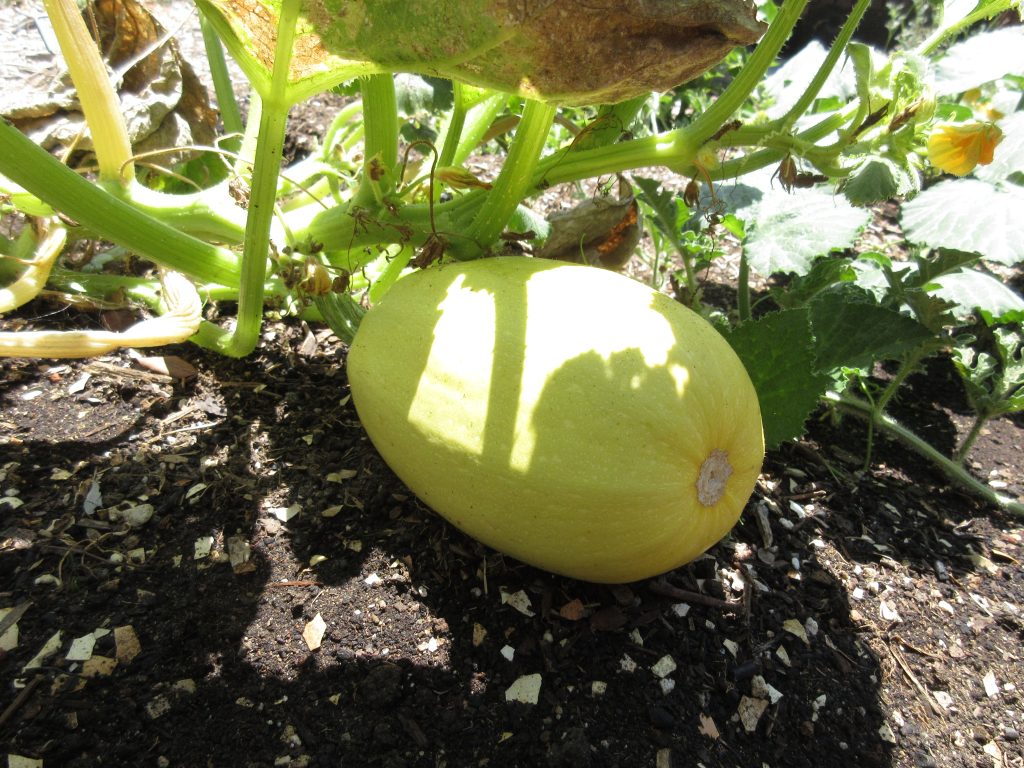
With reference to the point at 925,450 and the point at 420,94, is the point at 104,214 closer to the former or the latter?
the point at 420,94

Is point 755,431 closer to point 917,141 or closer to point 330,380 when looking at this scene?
point 917,141

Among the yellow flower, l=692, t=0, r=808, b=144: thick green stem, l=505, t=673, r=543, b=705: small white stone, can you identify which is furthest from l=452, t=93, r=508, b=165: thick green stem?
l=505, t=673, r=543, b=705: small white stone

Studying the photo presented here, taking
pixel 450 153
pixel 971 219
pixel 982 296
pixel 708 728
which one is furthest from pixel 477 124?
pixel 708 728

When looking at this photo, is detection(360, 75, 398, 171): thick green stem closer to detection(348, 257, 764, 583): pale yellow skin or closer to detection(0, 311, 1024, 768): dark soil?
detection(348, 257, 764, 583): pale yellow skin

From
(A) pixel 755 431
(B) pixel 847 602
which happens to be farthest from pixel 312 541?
(B) pixel 847 602

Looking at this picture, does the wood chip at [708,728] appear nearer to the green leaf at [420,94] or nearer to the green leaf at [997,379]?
the green leaf at [997,379]

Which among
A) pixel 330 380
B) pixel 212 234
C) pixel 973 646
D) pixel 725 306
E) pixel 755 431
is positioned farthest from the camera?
pixel 725 306

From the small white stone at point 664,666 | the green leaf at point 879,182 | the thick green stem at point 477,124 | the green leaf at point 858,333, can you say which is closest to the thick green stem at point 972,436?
the green leaf at point 858,333
